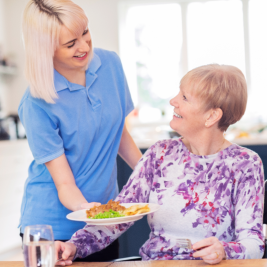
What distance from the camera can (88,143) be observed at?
1.46 m

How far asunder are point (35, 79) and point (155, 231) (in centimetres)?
65

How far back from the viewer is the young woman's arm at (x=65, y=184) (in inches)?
53.9

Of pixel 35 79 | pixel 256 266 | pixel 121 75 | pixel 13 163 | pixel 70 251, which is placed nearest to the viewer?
pixel 256 266

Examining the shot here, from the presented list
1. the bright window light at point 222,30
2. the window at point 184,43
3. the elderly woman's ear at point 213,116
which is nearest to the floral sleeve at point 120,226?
the elderly woman's ear at point 213,116

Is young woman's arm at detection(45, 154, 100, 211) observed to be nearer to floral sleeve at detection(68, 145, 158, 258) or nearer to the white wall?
floral sleeve at detection(68, 145, 158, 258)

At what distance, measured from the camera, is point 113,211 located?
1.16 metres

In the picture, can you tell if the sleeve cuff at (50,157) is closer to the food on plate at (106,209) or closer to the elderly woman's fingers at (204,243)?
the food on plate at (106,209)

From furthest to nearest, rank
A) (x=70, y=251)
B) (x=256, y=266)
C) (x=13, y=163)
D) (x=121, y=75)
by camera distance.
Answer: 1. (x=13, y=163)
2. (x=121, y=75)
3. (x=70, y=251)
4. (x=256, y=266)

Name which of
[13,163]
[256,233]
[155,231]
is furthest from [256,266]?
[13,163]

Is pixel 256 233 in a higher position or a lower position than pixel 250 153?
lower

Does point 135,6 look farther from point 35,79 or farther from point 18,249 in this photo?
point 35,79

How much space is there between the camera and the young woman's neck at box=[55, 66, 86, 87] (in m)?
1.50

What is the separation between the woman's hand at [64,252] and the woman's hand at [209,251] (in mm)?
347

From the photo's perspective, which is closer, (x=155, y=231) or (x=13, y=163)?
(x=155, y=231)
